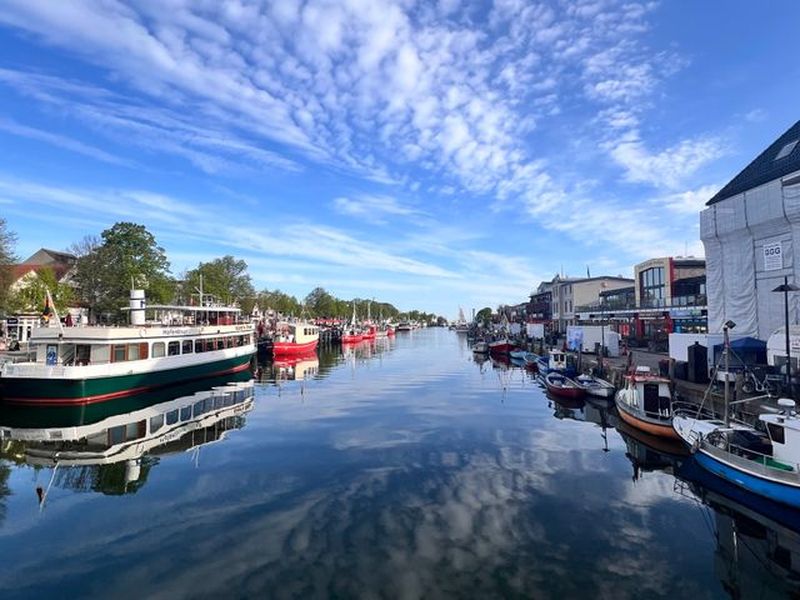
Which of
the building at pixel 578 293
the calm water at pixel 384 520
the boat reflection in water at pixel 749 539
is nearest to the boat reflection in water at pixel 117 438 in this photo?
the calm water at pixel 384 520

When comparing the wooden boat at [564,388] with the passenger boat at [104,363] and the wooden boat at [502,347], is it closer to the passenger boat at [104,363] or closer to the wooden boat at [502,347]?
the passenger boat at [104,363]

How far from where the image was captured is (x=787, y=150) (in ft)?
110

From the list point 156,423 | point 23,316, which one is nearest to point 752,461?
point 156,423

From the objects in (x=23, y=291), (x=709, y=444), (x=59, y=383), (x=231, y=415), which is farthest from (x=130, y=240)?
(x=709, y=444)

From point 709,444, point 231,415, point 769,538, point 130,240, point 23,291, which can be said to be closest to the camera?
point 769,538

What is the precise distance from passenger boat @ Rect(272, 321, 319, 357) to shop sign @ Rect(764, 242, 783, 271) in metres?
57.4

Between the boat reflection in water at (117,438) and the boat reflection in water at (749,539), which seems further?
the boat reflection in water at (117,438)

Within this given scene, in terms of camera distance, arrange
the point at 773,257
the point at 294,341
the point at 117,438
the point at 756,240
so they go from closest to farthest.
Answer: the point at 117,438 → the point at 773,257 → the point at 756,240 → the point at 294,341

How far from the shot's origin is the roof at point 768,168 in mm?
31703

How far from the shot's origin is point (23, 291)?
53500mm

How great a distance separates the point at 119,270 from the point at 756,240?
64.8 metres

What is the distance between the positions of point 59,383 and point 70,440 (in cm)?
826

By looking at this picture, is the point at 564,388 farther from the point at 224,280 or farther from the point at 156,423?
the point at 224,280

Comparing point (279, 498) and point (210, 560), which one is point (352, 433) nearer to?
point (279, 498)
